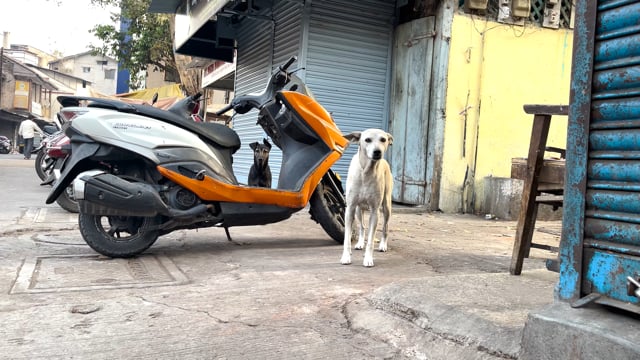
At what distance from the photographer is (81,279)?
3.29m

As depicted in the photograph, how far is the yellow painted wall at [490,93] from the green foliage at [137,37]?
13404mm

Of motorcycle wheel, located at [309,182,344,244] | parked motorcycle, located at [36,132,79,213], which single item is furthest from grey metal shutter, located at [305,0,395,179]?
parked motorcycle, located at [36,132,79,213]

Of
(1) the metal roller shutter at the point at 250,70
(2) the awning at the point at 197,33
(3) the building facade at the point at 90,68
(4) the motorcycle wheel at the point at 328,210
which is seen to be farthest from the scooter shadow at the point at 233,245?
(3) the building facade at the point at 90,68

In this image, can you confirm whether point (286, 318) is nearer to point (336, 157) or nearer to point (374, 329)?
point (374, 329)

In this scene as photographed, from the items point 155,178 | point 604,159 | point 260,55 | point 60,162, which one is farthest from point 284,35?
point 604,159

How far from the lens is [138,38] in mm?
19969

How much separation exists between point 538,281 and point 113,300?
101 inches

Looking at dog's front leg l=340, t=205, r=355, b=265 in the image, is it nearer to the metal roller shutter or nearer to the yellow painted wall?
the yellow painted wall

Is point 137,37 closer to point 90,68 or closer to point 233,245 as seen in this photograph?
point 233,245

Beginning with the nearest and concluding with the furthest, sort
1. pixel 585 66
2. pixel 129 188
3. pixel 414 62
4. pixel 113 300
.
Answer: pixel 585 66 → pixel 113 300 → pixel 129 188 → pixel 414 62

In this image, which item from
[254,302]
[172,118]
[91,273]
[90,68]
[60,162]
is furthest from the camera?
[90,68]

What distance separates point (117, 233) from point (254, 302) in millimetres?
1657

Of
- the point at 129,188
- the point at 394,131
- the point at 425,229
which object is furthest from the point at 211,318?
the point at 394,131

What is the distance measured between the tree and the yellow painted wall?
11806 mm
